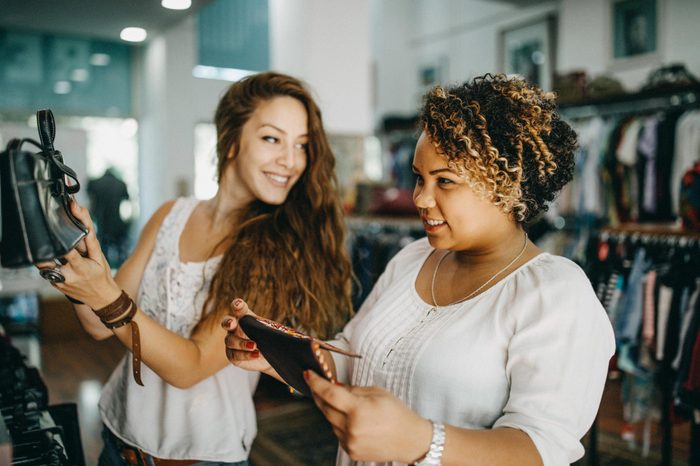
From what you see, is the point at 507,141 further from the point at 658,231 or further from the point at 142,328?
the point at 658,231

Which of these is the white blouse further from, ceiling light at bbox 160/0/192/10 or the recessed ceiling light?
the recessed ceiling light

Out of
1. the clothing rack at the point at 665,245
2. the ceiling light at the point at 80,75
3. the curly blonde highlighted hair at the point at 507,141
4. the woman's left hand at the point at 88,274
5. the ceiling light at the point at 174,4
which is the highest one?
the ceiling light at the point at 80,75

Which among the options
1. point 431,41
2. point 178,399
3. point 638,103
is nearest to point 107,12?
point 178,399

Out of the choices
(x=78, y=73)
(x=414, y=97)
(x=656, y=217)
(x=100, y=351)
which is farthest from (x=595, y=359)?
(x=414, y=97)

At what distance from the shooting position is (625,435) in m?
3.57

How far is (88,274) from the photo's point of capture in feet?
3.51

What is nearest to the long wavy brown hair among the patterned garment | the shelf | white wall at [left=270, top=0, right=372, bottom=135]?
the shelf

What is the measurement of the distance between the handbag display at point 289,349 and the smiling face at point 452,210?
32 cm

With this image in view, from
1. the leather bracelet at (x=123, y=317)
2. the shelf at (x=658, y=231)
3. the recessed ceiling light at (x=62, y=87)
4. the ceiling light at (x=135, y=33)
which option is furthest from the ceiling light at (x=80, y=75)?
the leather bracelet at (x=123, y=317)

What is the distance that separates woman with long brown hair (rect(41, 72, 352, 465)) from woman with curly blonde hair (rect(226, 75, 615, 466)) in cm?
26

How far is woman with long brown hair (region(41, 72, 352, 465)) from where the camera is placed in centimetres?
143

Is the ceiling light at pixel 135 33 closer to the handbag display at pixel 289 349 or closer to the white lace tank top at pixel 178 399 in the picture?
the white lace tank top at pixel 178 399

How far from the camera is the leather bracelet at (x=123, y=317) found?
1143mm

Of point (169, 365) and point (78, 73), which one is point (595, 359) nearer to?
point (169, 365)
